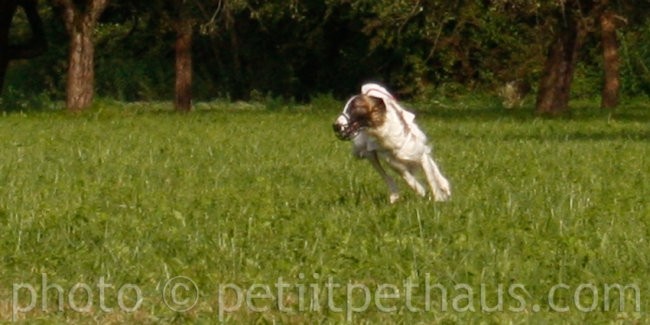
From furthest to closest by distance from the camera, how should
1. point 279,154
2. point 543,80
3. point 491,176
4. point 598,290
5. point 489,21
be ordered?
point 489,21, point 543,80, point 279,154, point 491,176, point 598,290

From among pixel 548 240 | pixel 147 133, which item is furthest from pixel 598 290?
pixel 147 133

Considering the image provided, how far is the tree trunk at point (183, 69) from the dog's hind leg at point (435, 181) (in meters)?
30.9

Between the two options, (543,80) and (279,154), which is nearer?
(279,154)

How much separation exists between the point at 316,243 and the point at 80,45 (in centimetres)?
2921

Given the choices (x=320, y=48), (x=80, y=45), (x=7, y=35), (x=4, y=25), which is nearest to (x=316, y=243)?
(x=80, y=45)

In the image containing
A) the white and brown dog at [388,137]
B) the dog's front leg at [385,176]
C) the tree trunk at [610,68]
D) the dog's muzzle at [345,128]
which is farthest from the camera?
the tree trunk at [610,68]

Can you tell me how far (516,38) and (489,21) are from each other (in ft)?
4.39

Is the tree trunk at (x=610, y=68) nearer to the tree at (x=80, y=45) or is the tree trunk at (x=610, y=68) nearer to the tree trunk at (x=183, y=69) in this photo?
the tree trunk at (x=183, y=69)

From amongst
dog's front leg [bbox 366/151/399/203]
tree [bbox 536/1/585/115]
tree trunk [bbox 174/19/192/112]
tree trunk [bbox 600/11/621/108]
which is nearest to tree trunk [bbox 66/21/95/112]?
tree trunk [bbox 174/19/192/112]

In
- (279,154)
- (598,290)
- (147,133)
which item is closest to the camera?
(598,290)

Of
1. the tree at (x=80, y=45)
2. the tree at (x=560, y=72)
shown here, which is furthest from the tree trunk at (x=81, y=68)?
the tree at (x=560, y=72)

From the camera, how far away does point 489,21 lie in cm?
5672

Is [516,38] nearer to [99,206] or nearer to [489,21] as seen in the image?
[489,21]

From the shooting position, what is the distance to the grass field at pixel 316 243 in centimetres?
896
